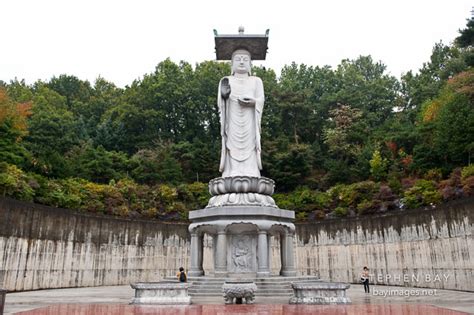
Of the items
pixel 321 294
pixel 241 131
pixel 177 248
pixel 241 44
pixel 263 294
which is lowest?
pixel 263 294

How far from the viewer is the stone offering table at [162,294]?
402 inches

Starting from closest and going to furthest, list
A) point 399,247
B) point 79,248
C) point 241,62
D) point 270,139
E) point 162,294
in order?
point 162,294 < point 241,62 < point 399,247 < point 79,248 < point 270,139

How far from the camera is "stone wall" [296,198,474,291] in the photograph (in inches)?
652

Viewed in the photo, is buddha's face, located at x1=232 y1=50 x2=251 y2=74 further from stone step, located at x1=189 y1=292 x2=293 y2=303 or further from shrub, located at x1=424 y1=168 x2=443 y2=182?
shrub, located at x1=424 y1=168 x2=443 y2=182

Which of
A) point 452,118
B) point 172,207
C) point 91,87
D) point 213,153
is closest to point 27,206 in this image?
point 172,207

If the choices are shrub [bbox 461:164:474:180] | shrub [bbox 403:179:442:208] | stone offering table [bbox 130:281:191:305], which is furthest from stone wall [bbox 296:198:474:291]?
stone offering table [bbox 130:281:191:305]

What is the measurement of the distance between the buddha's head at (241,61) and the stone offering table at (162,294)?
8603 millimetres

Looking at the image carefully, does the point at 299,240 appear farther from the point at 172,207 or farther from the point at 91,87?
the point at 91,87

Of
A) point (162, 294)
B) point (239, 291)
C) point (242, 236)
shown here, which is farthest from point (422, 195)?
point (162, 294)

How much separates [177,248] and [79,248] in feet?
17.0

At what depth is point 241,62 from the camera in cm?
1590

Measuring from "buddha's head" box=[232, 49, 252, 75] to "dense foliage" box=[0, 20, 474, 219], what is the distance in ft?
36.7

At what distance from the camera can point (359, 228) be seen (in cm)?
2109

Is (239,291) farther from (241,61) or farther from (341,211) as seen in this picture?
(341,211)
